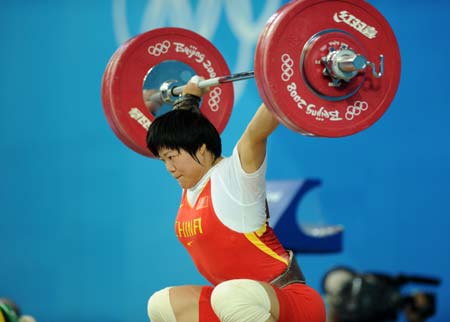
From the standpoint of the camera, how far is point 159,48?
3625 millimetres

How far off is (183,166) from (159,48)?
0.80 meters

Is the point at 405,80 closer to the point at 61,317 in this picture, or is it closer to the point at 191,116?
the point at 191,116

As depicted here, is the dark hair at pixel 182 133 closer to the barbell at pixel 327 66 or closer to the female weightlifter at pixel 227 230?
the female weightlifter at pixel 227 230

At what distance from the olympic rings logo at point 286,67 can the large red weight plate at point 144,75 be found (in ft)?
2.86

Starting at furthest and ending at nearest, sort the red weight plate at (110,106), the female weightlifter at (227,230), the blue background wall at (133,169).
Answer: the blue background wall at (133,169) → the red weight plate at (110,106) → the female weightlifter at (227,230)

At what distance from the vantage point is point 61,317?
6.60 metres

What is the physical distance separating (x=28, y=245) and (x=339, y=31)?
4.54 metres

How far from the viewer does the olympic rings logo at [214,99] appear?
3.58 metres

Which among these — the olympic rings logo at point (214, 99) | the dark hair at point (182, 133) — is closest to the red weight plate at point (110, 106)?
the olympic rings logo at point (214, 99)

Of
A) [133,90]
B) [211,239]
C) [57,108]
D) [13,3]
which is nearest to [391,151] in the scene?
[133,90]

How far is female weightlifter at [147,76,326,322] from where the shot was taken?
2.81m

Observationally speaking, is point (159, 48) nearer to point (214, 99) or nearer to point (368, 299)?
point (214, 99)

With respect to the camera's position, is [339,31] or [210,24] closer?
[339,31]

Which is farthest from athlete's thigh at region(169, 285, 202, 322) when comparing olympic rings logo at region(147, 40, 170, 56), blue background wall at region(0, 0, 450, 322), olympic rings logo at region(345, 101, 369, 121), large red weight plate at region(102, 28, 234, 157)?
blue background wall at region(0, 0, 450, 322)
